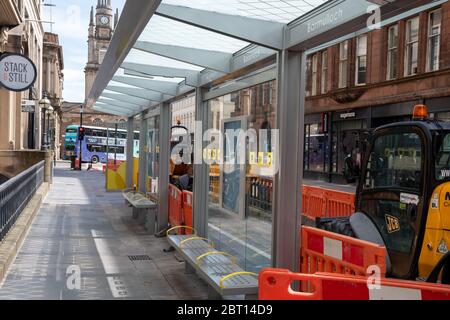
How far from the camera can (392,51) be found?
76.3 feet

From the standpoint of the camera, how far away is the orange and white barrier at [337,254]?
11.4 feet

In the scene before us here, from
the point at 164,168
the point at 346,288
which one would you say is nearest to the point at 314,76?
the point at 164,168

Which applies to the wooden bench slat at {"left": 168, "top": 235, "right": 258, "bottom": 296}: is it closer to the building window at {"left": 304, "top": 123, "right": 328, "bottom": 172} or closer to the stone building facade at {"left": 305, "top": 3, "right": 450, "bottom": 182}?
the stone building facade at {"left": 305, "top": 3, "right": 450, "bottom": 182}

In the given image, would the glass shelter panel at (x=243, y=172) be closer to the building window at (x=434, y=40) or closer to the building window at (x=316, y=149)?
the building window at (x=434, y=40)

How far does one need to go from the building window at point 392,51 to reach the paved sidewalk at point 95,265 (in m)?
16.5

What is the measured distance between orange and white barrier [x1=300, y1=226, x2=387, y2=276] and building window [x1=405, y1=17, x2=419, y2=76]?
760 inches

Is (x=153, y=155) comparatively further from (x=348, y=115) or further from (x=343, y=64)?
(x=343, y=64)

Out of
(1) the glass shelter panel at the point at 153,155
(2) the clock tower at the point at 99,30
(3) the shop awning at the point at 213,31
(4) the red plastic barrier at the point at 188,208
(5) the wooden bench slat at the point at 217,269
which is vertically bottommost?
(5) the wooden bench slat at the point at 217,269

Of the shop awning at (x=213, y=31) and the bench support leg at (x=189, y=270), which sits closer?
the shop awning at (x=213, y=31)

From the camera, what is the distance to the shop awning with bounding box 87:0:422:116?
3.97 m

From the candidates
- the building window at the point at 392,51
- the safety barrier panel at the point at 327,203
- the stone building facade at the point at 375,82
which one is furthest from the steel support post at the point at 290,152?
the building window at the point at 392,51

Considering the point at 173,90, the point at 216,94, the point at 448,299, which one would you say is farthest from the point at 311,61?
the point at 448,299

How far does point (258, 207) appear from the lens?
5.18 metres
